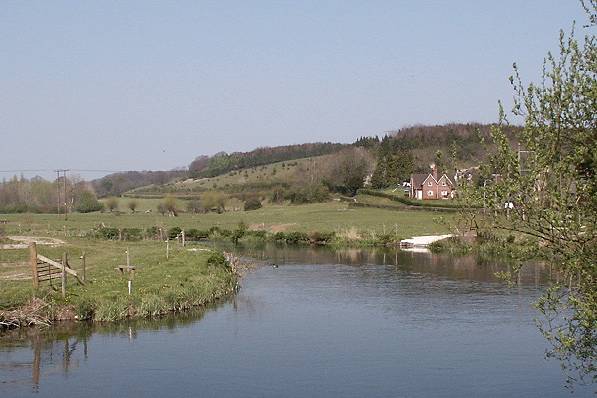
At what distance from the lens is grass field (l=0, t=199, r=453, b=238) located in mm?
75062

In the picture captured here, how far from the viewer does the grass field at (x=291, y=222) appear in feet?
246

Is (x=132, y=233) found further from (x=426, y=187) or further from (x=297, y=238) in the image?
(x=426, y=187)

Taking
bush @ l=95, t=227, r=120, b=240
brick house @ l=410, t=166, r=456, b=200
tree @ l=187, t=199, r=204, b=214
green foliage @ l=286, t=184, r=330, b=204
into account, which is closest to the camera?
bush @ l=95, t=227, r=120, b=240

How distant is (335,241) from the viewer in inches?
2800

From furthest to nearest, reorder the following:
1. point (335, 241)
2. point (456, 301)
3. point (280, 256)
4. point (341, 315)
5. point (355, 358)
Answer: point (335, 241)
point (280, 256)
point (456, 301)
point (341, 315)
point (355, 358)

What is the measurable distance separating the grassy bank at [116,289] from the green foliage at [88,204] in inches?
2748

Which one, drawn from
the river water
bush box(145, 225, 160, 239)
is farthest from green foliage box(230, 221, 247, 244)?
the river water

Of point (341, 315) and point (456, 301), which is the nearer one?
point (341, 315)

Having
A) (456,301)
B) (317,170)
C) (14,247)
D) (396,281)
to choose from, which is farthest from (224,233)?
(317,170)

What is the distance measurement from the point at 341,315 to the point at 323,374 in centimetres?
986

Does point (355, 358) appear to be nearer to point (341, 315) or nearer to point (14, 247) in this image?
point (341, 315)

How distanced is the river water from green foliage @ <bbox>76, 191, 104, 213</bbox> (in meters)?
84.0

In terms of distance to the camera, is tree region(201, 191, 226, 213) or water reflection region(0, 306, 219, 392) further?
tree region(201, 191, 226, 213)

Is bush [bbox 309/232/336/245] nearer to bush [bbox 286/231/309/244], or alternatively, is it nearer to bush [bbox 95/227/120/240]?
bush [bbox 286/231/309/244]
